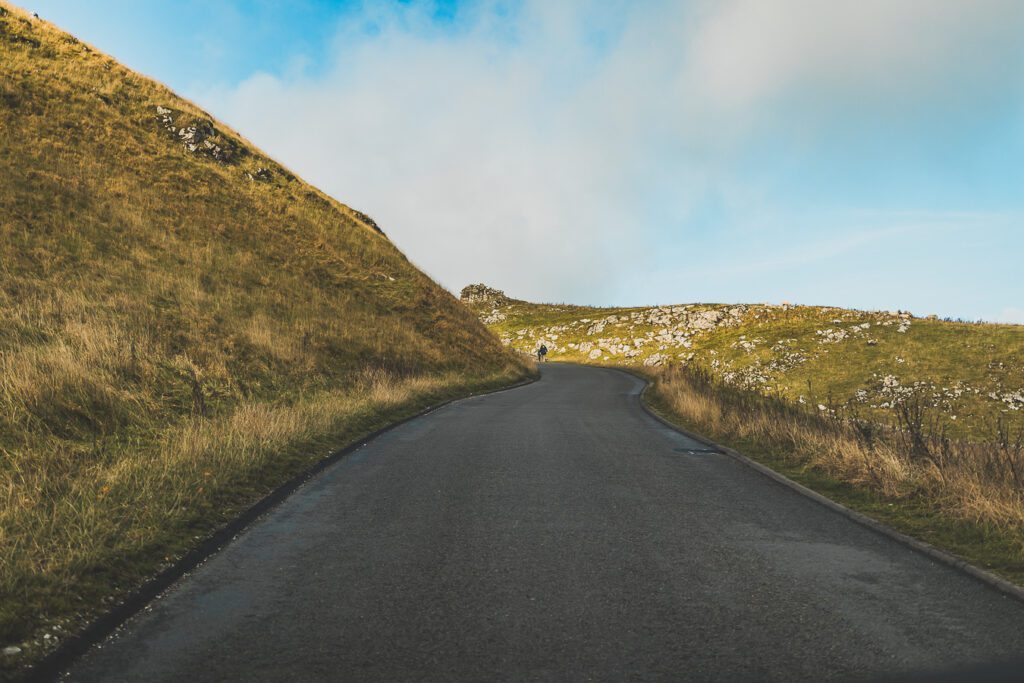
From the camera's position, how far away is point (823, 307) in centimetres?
5853

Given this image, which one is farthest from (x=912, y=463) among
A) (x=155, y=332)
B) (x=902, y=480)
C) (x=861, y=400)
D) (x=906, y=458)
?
(x=861, y=400)

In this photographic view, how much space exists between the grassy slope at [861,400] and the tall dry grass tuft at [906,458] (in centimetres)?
2

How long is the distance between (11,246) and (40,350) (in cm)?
824

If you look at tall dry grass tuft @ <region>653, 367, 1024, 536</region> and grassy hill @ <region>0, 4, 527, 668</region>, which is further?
tall dry grass tuft @ <region>653, 367, 1024, 536</region>

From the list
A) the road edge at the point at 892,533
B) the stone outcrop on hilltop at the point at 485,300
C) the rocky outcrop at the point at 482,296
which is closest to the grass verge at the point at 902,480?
the road edge at the point at 892,533

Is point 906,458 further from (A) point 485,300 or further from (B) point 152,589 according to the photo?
(A) point 485,300

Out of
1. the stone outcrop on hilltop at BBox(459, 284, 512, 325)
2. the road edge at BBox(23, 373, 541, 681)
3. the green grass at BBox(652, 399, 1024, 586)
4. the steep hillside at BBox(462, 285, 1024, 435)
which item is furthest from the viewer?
the stone outcrop on hilltop at BBox(459, 284, 512, 325)

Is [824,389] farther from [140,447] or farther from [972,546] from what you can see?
[140,447]

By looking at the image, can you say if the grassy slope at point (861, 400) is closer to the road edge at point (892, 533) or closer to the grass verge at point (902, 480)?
the grass verge at point (902, 480)

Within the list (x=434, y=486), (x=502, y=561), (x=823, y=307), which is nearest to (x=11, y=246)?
(x=434, y=486)

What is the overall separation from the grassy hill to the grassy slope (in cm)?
742

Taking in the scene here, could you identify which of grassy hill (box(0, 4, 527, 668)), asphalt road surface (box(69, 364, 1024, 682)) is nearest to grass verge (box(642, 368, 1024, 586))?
asphalt road surface (box(69, 364, 1024, 682))

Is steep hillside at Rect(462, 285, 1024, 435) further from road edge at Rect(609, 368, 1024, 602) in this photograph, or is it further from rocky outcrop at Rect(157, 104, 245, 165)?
rocky outcrop at Rect(157, 104, 245, 165)

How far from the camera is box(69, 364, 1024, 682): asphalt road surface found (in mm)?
3633
